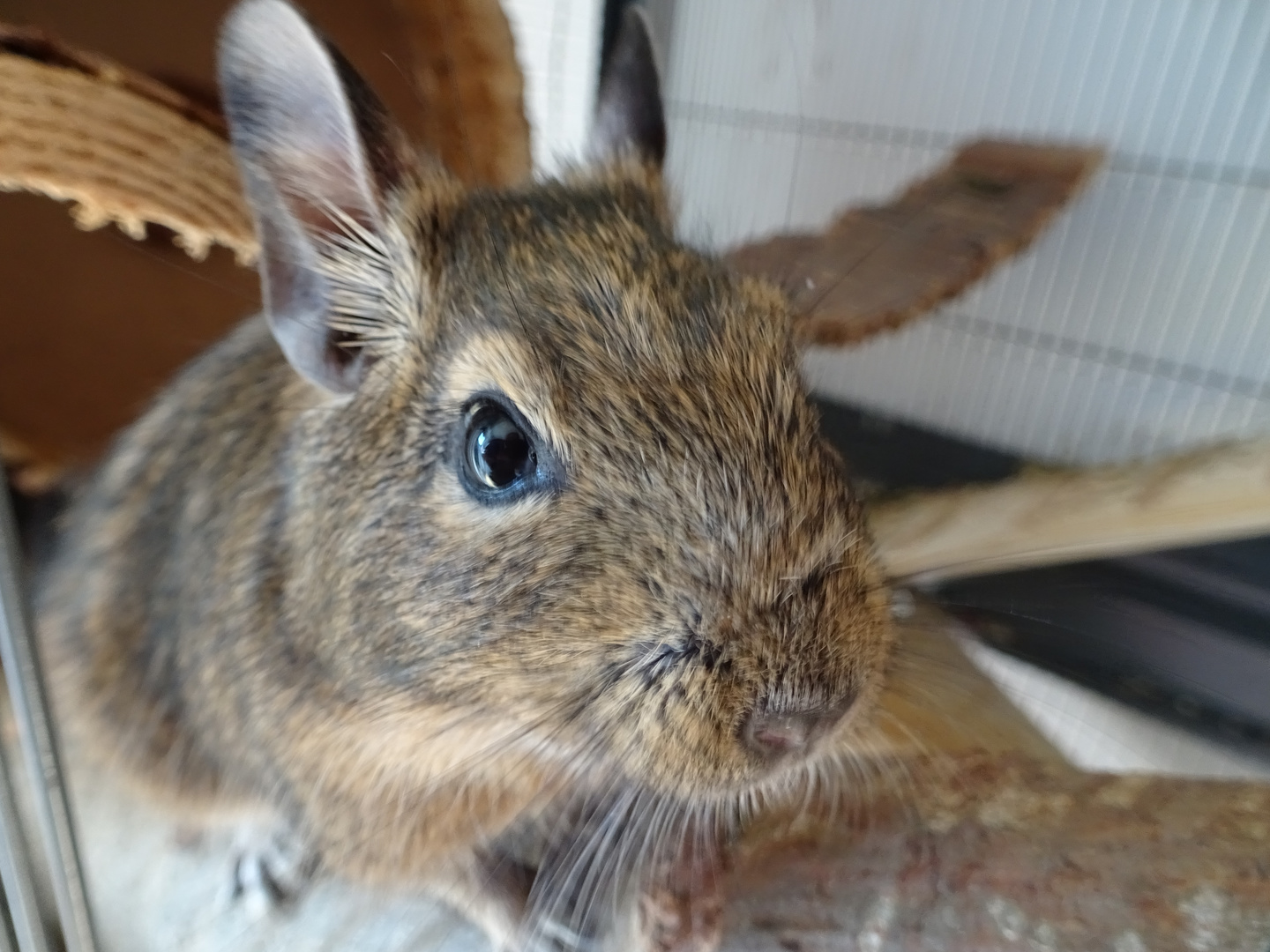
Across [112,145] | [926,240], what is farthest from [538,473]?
[926,240]

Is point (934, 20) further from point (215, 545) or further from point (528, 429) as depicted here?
point (215, 545)

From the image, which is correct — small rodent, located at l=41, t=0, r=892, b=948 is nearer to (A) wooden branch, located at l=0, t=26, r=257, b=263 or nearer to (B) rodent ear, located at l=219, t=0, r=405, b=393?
(B) rodent ear, located at l=219, t=0, r=405, b=393

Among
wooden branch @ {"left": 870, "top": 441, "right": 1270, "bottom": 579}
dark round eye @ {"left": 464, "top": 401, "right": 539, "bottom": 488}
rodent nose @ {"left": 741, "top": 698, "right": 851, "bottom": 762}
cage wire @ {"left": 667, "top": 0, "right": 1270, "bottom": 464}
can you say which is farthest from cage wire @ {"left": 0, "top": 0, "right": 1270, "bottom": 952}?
rodent nose @ {"left": 741, "top": 698, "right": 851, "bottom": 762}

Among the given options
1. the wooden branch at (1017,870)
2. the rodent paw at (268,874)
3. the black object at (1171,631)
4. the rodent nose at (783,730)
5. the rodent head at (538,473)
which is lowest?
the rodent paw at (268,874)

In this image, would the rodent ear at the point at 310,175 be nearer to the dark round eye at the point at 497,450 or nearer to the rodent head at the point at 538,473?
the rodent head at the point at 538,473

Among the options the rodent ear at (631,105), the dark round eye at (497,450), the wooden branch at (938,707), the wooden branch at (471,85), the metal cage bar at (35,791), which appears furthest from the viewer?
the wooden branch at (471,85)

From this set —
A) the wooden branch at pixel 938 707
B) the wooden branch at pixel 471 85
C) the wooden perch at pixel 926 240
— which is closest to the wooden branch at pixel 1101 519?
the wooden branch at pixel 938 707
